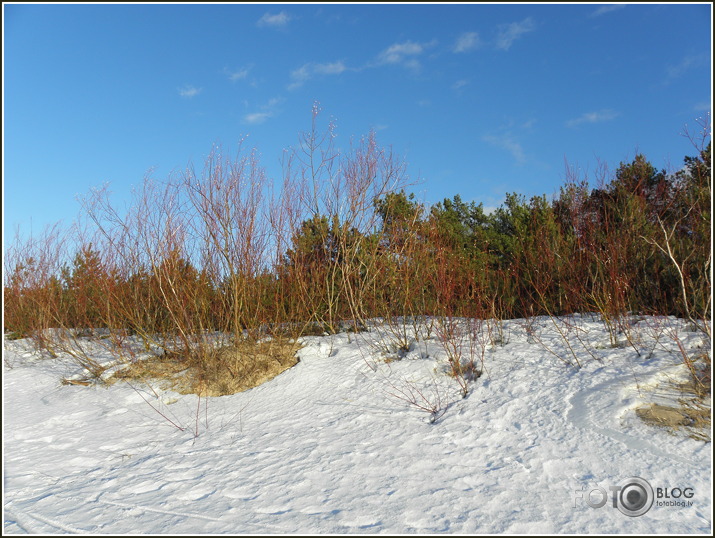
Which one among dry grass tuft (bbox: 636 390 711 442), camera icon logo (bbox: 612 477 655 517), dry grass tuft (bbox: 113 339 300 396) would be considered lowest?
camera icon logo (bbox: 612 477 655 517)

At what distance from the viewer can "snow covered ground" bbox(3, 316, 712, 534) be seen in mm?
2748

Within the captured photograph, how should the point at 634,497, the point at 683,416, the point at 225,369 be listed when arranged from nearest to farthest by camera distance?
the point at 634,497 < the point at 683,416 < the point at 225,369

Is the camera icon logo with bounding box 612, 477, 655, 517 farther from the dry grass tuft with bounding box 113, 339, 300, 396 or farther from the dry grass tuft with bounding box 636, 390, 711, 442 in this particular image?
the dry grass tuft with bounding box 113, 339, 300, 396

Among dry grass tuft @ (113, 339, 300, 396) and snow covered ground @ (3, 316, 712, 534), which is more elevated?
dry grass tuft @ (113, 339, 300, 396)

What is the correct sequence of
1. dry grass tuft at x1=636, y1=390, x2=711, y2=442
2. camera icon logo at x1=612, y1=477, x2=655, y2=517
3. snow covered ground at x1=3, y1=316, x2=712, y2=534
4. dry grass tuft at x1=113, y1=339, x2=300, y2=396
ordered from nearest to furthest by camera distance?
camera icon logo at x1=612, y1=477, x2=655, y2=517 < snow covered ground at x1=3, y1=316, x2=712, y2=534 < dry grass tuft at x1=636, y1=390, x2=711, y2=442 < dry grass tuft at x1=113, y1=339, x2=300, y2=396

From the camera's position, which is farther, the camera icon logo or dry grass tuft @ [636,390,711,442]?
dry grass tuft @ [636,390,711,442]

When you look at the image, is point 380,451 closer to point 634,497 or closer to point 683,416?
point 634,497

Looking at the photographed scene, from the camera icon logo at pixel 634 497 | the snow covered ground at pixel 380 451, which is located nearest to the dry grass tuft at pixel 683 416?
the snow covered ground at pixel 380 451

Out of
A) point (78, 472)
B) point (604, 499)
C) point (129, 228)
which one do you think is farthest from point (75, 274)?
point (604, 499)

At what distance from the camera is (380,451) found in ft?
11.8

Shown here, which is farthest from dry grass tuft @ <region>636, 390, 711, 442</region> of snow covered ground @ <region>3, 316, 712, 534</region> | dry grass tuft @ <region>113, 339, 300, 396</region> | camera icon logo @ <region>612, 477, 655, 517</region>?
dry grass tuft @ <region>113, 339, 300, 396</region>

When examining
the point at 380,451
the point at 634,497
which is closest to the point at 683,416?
the point at 634,497

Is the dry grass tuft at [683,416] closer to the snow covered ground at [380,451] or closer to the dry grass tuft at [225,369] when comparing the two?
the snow covered ground at [380,451]

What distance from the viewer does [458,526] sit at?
102 inches
